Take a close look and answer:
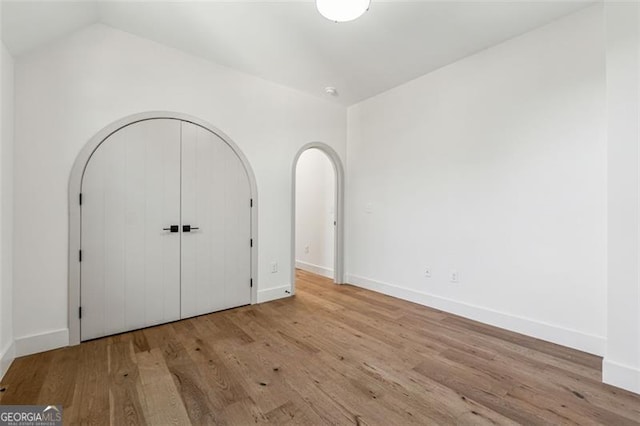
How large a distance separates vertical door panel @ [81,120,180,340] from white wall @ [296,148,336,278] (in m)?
2.53

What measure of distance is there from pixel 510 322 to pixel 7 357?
4201mm

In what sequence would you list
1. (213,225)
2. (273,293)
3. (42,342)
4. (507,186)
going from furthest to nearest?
(273,293), (213,225), (507,186), (42,342)

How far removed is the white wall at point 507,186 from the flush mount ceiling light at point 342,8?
1.64 meters

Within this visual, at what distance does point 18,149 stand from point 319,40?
9.05ft

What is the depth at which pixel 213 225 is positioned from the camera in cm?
316

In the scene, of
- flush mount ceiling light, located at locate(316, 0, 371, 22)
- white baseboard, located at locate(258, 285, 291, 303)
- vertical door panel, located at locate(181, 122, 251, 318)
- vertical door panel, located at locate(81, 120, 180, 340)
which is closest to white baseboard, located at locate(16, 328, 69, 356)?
vertical door panel, located at locate(81, 120, 180, 340)

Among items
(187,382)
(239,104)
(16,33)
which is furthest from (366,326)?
(16,33)

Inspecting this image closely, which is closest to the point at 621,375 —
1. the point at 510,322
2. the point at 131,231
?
the point at 510,322

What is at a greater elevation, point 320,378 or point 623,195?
point 623,195

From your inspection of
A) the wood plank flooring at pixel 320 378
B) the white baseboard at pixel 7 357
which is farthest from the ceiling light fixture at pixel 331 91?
the white baseboard at pixel 7 357

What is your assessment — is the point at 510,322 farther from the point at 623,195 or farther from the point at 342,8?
the point at 342,8

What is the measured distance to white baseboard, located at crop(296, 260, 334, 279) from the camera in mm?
4812

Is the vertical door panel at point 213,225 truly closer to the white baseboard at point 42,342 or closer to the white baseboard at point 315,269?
the white baseboard at point 42,342

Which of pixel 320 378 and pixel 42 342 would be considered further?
pixel 42 342
